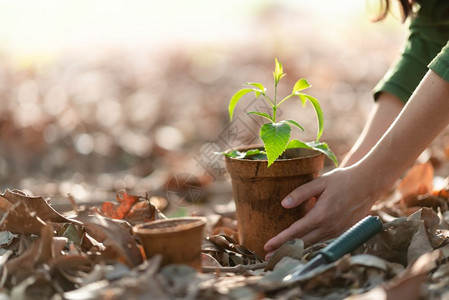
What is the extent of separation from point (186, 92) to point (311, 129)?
6.22 ft

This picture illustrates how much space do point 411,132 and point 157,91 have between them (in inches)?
181

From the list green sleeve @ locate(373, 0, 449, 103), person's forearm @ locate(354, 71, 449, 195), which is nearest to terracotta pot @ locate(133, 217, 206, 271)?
person's forearm @ locate(354, 71, 449, 195)

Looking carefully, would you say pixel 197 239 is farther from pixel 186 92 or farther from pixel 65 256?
pixel 186 92

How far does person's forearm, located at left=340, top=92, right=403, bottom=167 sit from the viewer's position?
231 centimetres

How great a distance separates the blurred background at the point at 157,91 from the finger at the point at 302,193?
1.02m

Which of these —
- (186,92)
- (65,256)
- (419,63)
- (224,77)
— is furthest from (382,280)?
(224,77)

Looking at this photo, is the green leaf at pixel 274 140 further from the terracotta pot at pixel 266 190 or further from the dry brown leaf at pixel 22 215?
the dry brown leaf at pixel 22 215

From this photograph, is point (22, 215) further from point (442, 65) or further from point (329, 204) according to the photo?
point (442, 65)

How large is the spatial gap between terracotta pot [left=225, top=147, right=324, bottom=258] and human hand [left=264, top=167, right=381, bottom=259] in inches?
1.7

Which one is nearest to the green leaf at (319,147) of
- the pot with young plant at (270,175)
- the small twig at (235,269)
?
the pot with young plant at (270,175)

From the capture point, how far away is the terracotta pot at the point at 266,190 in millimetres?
1797

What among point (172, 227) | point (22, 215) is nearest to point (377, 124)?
point (172, 227)

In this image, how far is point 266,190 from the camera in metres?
1.84

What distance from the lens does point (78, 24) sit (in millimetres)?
11117
